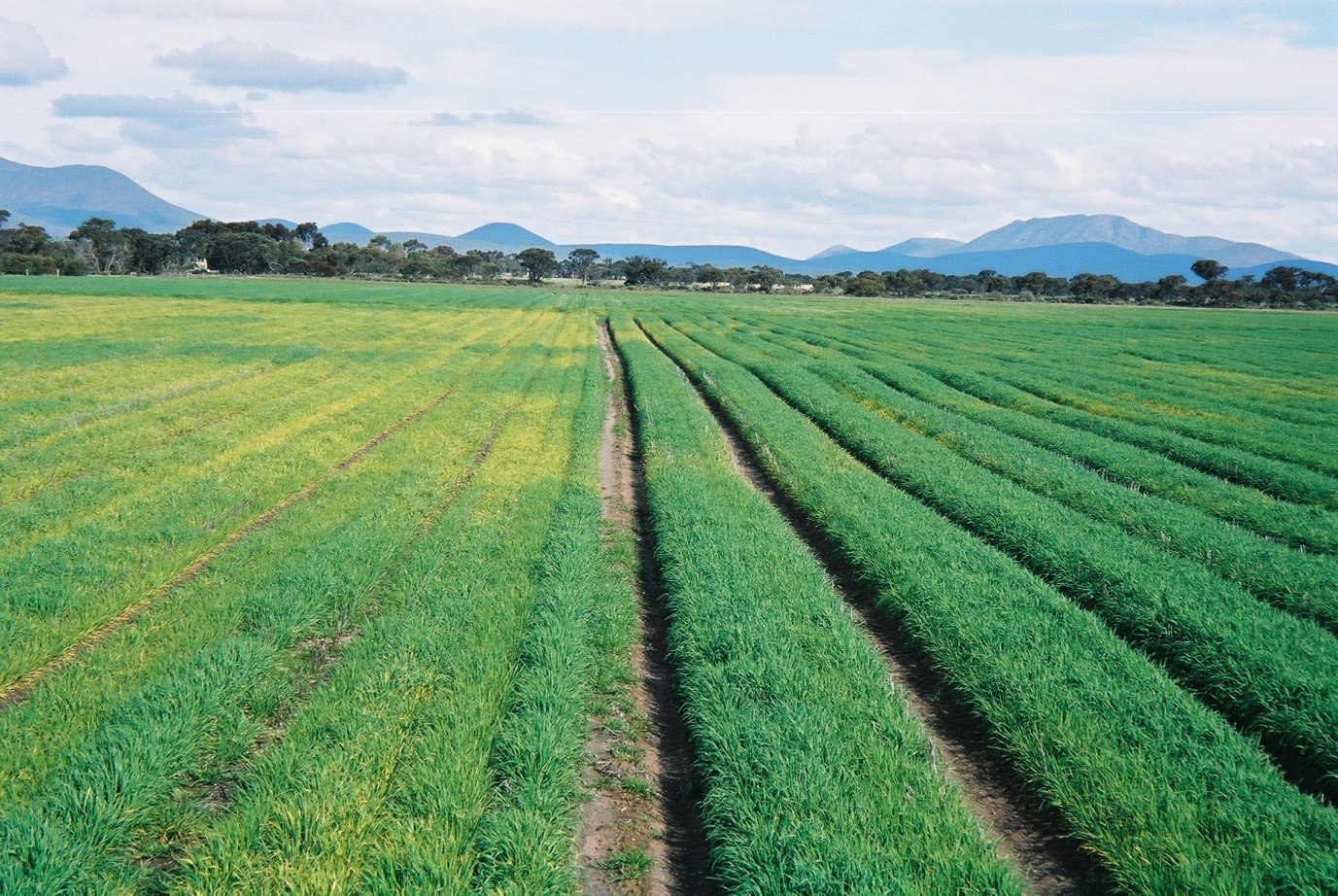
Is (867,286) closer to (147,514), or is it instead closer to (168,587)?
(147,514)

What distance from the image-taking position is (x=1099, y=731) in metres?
6.80

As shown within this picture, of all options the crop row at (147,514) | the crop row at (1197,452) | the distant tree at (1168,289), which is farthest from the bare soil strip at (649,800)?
the distant tree at (1168,289)

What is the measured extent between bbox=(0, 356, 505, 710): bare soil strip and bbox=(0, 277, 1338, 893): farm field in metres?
0.06

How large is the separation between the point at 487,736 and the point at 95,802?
2.68 meters

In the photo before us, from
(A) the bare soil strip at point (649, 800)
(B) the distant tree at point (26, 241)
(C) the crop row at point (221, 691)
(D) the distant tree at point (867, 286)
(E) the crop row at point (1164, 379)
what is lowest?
(A) the bare soil strip at point (649, 800)

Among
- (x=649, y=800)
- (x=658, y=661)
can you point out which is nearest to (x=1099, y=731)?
(x=649, y=800)

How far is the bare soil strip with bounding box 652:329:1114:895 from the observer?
5707mm

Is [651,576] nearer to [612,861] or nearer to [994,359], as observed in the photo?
[612,861]

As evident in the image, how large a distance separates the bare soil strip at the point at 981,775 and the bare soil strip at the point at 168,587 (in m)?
8.25

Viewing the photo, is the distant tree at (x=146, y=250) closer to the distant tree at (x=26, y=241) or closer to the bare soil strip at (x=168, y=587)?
the distant tree at (x=26, y=241)

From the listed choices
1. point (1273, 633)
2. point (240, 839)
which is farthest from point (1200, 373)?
point (240, 839)

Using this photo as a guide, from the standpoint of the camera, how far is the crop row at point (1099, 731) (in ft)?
17.6

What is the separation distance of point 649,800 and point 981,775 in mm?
2832

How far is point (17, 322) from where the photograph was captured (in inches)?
1682
